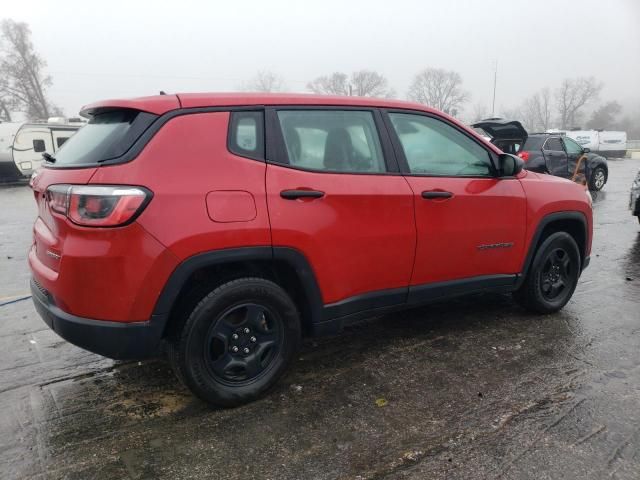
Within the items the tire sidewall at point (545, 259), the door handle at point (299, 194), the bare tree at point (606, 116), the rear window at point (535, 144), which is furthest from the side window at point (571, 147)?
the bare tree at point (606, 116)

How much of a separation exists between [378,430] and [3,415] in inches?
84.5

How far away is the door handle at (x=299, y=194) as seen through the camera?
8.91 feet

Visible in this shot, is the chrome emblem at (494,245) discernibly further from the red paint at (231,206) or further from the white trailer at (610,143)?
the white trailer at (610,143)

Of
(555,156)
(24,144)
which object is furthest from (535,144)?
(24,144)

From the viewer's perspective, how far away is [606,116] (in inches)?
3807

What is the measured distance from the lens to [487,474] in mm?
2248

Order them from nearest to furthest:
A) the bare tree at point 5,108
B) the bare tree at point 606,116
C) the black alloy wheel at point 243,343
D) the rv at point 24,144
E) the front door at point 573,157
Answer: the black alloy wheel at point 243,343 → the front door at point 573,157 → the rv at point 24,144 → the bare tree at point 5,108 → the bare tree at point 606,116

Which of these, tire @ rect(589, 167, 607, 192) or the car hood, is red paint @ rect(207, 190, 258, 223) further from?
tire @ rect(589, 167, 607, 192)

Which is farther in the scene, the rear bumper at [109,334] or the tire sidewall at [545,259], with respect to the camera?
the tire sidewall at [545,259]

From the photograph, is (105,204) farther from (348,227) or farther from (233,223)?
(348,227)

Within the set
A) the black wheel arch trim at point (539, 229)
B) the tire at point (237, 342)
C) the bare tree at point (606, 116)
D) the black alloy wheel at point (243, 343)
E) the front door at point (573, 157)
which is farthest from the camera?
the bare tree at point (606, 116)

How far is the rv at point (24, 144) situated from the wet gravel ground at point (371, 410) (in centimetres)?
1993

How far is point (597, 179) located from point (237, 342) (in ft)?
49.1

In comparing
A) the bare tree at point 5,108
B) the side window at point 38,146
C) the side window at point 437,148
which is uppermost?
the bare tree at point 5,108
